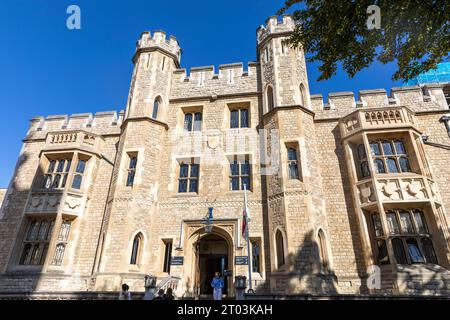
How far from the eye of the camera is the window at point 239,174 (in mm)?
12172

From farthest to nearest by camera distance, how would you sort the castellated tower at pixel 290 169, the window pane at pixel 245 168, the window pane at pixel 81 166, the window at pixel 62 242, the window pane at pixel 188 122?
the window pane at pixel 188 122 < the window pane at pixel 81 166 < the window pane at pixel 245 168 < the window at pixel 62 242 < the castellated tower at pixel 290 169

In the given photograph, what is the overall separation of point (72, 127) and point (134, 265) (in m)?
9.11

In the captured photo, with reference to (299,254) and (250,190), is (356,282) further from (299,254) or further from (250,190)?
(250,190)

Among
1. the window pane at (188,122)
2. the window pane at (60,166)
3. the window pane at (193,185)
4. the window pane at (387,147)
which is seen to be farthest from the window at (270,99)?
the window pane at (60,166)

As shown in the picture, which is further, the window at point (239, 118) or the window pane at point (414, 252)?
the window at point (239, 118)

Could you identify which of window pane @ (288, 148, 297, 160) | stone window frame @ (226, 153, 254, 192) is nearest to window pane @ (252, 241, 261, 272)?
stone window frame @ (226, 153, 254, 192)

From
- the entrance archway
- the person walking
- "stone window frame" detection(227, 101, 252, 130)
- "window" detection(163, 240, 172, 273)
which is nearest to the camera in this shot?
the person walking

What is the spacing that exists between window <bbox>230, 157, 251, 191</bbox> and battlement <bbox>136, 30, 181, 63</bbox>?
7857 mm

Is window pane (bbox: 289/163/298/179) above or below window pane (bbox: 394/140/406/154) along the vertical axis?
below

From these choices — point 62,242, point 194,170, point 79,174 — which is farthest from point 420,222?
point 79,174

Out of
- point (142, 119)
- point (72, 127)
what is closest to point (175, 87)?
point (142, 119)

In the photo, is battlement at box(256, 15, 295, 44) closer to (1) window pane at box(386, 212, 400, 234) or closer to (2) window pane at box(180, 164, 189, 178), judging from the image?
(2) window pane at box(180, 164, 189, 178)

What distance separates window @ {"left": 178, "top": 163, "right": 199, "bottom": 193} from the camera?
41.0ft

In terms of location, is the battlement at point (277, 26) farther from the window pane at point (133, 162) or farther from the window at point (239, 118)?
the window pane at point (133, 162)
